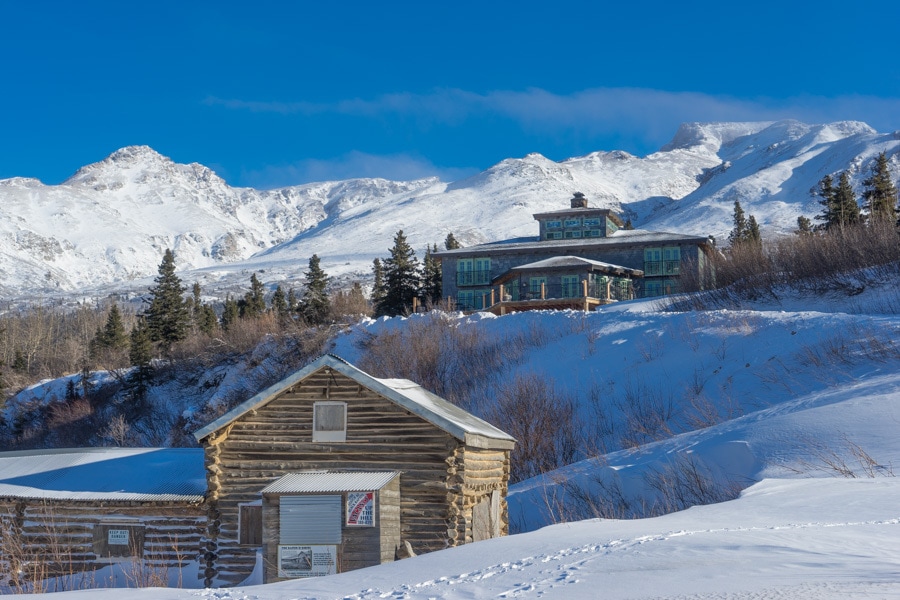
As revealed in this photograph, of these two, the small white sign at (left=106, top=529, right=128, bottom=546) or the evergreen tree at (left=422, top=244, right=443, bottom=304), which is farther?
the evergreen tree at (left=422, top=244, right=443, bottom=304)

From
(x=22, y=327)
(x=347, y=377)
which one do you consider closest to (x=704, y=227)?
(x=22, y=327)

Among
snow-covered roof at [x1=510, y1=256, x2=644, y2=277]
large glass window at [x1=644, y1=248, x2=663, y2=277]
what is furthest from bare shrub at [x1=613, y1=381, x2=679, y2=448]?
large glass window at [x1=644, y1=248, x2=663, y2=277]

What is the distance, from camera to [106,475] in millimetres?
23125

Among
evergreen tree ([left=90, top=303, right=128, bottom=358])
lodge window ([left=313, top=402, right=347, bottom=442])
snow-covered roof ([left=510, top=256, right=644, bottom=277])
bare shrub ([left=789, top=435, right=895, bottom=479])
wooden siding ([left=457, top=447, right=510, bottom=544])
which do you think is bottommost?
wooden siding ([left=457, top=447, right=510, bottom=544])

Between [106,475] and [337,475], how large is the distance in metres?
7.36

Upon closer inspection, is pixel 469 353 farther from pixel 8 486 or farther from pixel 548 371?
pixel 8 486

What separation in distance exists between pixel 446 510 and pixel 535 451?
37.7 ft

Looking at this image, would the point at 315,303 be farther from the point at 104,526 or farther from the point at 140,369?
the point at 104,526

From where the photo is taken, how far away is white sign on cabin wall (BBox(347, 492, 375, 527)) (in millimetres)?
18750

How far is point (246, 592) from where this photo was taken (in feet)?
29.2

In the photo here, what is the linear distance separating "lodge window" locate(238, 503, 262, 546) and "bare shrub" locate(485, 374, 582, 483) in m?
11.3

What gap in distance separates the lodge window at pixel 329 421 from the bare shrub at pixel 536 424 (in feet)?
36.1

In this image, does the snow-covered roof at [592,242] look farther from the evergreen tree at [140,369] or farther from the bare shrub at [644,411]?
the bare shrub at [644,411]

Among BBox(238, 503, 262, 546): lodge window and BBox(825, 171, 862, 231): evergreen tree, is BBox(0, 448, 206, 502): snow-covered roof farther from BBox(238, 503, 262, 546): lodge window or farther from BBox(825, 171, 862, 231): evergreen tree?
BBox(825, 171, 862, 231): evergreen tree
